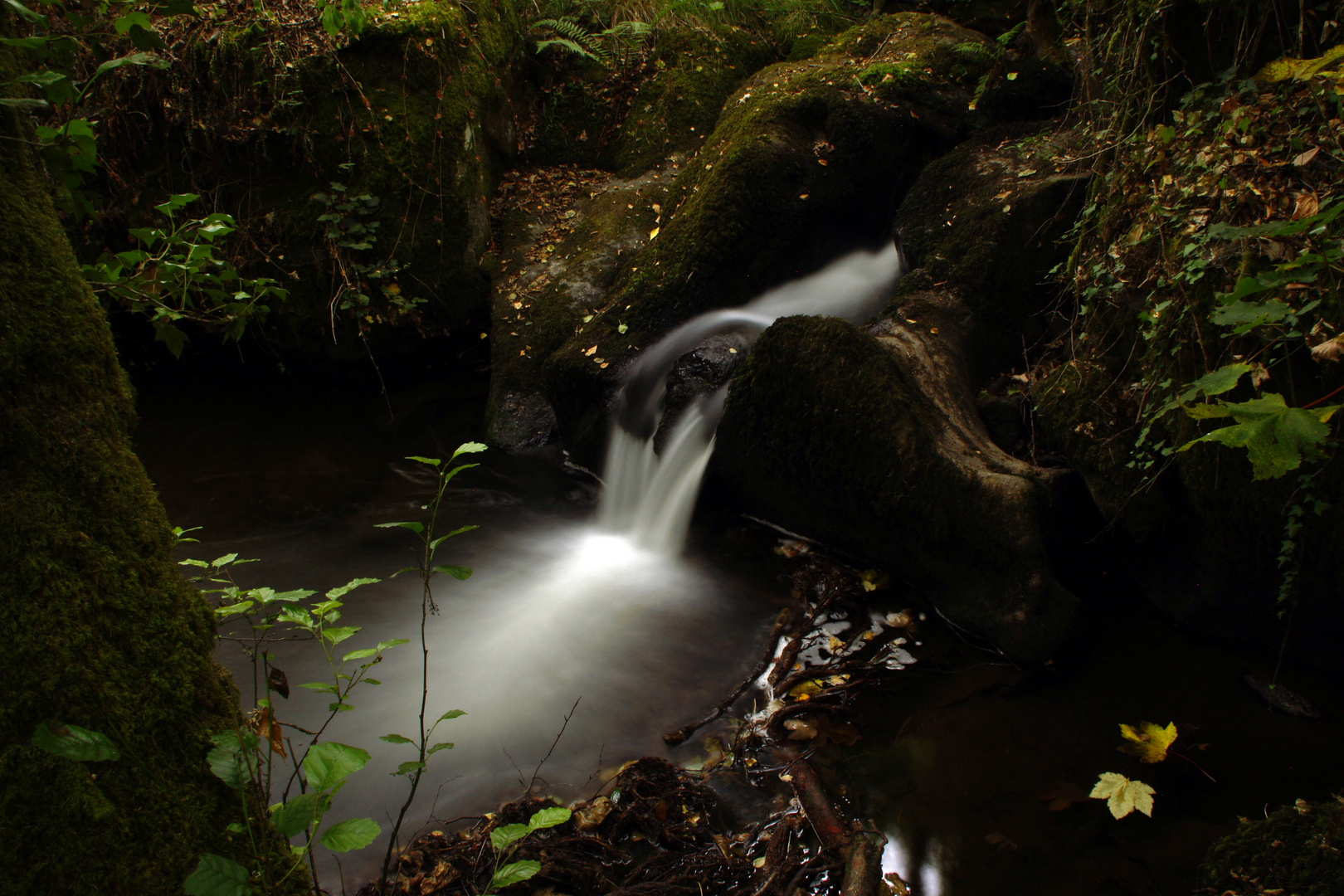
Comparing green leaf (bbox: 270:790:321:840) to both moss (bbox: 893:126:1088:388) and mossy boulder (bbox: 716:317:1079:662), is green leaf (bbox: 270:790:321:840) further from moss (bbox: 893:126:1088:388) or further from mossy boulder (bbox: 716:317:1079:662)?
moss (bbox: 893:126:1088:388)

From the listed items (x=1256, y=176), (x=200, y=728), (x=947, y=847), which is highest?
(x=1256, y=176)

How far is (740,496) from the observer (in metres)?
4.95

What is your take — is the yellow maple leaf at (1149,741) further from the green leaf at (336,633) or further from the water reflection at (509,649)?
the green leaf at (336,633)

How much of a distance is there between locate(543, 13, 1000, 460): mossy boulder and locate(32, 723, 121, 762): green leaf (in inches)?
183

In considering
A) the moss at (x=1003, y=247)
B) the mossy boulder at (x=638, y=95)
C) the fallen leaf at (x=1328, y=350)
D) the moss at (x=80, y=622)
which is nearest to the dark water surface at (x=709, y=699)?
the moss at (x=80, y=622)

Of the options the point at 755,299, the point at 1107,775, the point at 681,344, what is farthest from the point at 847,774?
the point at 755,299

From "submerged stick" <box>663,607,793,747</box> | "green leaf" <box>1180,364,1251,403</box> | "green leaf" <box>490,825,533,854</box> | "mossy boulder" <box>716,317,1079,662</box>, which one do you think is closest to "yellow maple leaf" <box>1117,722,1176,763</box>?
"mossy boulder" <box>716,317,1079,662</box>

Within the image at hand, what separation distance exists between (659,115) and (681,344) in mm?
3526

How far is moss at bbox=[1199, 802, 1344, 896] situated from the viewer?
1.74m

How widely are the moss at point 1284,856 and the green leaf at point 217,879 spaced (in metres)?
2.41

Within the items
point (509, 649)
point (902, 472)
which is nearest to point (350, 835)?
point (509, 649)

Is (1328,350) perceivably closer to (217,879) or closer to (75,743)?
(217,879)

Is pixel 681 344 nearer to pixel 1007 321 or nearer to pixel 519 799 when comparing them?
pixel 1007 321

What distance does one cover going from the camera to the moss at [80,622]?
120 cm
